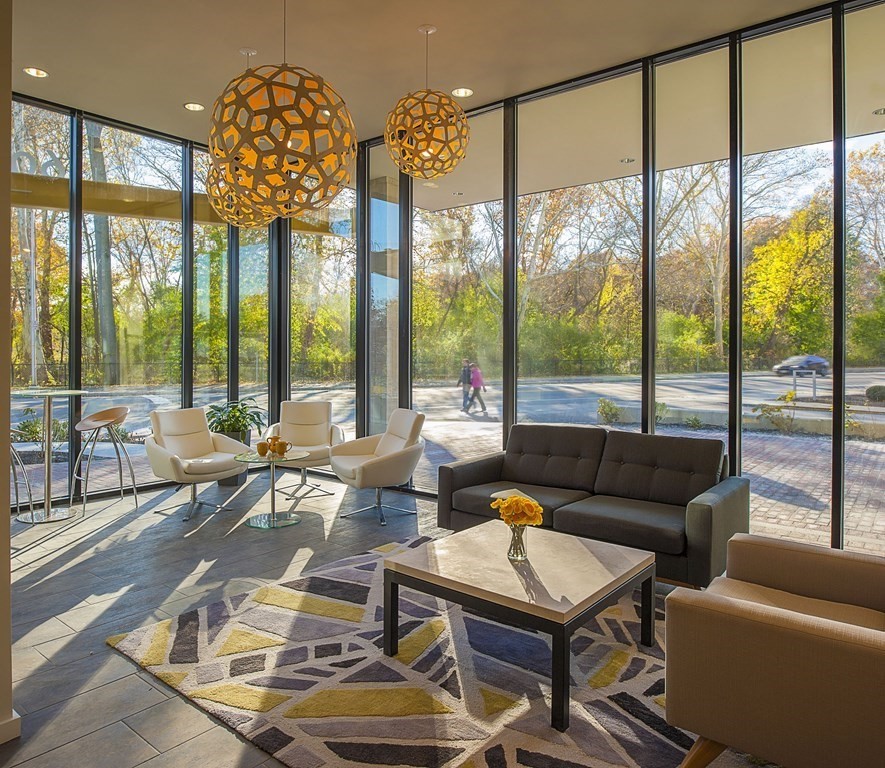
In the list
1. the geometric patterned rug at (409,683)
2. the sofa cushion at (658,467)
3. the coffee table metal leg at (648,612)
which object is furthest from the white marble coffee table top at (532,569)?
the sofa cushion at (658,467)

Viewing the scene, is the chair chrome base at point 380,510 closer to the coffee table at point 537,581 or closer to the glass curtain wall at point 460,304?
the glass curtain wall at point 460,304

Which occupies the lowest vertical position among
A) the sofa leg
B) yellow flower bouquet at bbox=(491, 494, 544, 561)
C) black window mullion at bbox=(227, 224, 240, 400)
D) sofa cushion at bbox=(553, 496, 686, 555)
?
the sofa leg

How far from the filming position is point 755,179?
14.1ft

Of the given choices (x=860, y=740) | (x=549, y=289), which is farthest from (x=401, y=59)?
(x=860, y=740)

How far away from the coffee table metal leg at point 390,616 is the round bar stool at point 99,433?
3595mm

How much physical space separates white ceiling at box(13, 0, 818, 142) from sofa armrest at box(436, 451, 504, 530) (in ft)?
9.75

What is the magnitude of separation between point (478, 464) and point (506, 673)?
7.02 ft

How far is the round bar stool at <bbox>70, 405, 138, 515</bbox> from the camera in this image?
17.6 feet

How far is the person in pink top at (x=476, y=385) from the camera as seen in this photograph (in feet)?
18.7

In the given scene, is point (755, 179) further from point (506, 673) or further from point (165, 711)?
point (165, 711)

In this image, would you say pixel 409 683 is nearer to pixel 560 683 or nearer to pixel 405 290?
pixel 560 683

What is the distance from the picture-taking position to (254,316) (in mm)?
7348

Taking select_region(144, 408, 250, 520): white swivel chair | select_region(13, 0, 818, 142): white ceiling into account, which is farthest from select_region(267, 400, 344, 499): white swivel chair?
select_region(13, 0, 818, 142): white ceiling

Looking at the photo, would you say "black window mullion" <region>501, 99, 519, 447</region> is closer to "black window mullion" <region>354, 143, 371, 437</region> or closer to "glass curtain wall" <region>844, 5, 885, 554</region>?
"black window mullion" <region>354, 143, 371, 437</region>
